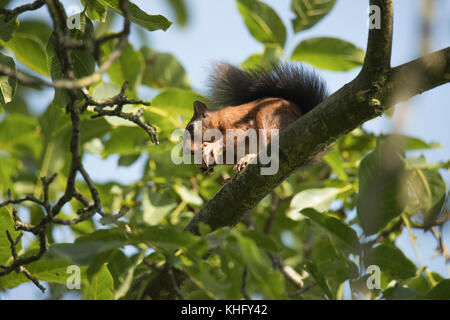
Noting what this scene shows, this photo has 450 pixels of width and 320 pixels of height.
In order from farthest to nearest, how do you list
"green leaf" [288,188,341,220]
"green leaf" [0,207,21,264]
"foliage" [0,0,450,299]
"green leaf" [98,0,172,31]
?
"green leaf" [288,188,341,220] < "green leaf" [0,207,21,264] < "green leaf" [98,0,172,31] < "foliage" [0,0,450,299]

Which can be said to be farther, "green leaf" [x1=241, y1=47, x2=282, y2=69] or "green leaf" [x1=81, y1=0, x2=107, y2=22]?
"green leaf" [x1=241, y1=47, x2=282, y2=69]

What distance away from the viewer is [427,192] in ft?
7.38

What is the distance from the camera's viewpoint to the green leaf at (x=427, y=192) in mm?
2227

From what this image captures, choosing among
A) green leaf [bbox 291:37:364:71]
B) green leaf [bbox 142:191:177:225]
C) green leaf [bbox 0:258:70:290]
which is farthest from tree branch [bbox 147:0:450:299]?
green leaf [bbox 291:37:364:71]

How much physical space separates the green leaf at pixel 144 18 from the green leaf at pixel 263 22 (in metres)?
1.22

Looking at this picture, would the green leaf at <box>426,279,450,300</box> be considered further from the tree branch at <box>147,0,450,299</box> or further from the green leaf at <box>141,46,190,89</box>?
the green leaf at <box>141,46,190,89</box>

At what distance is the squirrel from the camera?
2.25 m

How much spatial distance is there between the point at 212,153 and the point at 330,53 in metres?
0.94

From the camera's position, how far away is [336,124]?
1.51m

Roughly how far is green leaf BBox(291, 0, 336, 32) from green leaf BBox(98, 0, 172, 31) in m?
1.35

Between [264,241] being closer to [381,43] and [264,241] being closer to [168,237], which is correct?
[168,237]

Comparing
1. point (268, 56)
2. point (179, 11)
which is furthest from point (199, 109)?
point (179, 11)
